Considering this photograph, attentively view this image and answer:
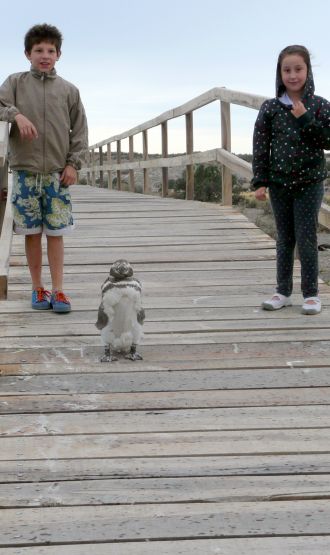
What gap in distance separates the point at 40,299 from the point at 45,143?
833 mm

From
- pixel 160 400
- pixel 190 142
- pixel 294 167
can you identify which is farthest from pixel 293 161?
pixel 190 142

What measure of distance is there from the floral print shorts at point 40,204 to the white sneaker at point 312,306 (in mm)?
1286

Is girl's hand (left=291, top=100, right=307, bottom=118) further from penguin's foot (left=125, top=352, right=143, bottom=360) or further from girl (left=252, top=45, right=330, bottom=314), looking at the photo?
penguin's foot (left=125, top=352, right=143, bottom=360)

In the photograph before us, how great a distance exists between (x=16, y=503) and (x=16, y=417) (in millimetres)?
727

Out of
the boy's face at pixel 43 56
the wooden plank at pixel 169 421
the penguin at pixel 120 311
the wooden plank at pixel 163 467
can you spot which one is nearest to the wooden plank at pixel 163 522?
the wooden plank at pixel 163 467

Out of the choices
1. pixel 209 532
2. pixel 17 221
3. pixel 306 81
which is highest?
pixel 306 81

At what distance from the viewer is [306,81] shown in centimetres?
468

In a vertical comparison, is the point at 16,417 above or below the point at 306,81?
below

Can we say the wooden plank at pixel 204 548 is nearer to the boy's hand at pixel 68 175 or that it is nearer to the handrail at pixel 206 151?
the boy's hand at pixel 68 175

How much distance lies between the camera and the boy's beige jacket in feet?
15.8

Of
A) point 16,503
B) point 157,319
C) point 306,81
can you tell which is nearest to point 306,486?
point 16,503

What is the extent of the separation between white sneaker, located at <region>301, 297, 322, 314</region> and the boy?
3.99 ft

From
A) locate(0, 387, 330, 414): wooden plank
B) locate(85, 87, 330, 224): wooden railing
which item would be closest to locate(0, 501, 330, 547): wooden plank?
locate(0, 387, 330, 414): wooden plank

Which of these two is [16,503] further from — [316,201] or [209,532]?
[316,201]
